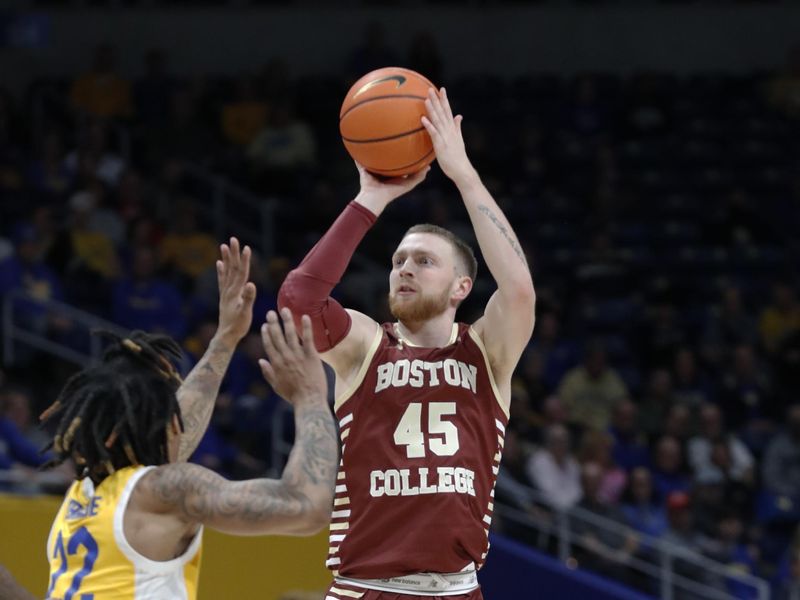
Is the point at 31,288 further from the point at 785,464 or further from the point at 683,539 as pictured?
the point at 785,464

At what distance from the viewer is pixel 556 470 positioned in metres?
10.6

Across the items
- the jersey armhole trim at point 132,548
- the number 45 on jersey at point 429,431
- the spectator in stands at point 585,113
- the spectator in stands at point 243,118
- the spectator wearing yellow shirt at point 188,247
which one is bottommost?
the jersey armhole trim at point 132,548

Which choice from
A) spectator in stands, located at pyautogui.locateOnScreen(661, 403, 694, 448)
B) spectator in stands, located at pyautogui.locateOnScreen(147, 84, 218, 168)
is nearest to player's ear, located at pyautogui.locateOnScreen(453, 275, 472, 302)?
spectator in stands, located at pyautogui.locateOnScreen(661, 403, 694, 448)

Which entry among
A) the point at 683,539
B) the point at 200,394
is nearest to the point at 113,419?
the point at 200,394

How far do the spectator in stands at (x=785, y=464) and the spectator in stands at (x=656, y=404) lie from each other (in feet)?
2.89

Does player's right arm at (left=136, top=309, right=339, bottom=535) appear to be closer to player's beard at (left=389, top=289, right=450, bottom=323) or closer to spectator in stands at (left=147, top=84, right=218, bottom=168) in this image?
player's beard at (left=389, top=289, right=450, bottom=323)

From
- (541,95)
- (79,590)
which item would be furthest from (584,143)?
(79,590)

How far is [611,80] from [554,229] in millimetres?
2499

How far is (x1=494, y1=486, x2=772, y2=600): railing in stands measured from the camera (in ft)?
32.3

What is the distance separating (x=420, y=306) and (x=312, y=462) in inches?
48.9

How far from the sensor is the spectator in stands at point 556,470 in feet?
34.3

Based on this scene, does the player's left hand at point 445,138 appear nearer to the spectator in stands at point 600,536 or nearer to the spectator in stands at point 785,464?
the spectator in stands at point 600,536

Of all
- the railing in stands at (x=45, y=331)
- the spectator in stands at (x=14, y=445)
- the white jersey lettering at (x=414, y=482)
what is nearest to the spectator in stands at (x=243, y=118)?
the railing in stands at (x=45, y=331)

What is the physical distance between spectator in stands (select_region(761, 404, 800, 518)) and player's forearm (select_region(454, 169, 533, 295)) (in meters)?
7.59
